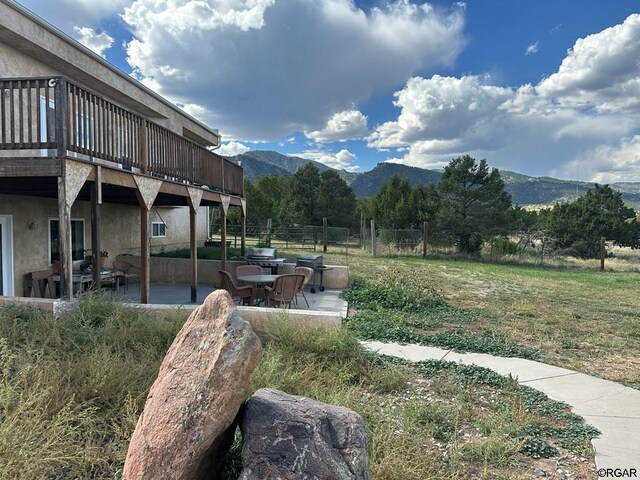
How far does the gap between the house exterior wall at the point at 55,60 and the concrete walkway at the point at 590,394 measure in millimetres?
8542

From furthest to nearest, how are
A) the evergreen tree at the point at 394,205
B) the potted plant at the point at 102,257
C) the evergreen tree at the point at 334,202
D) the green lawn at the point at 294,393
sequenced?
1. the evergreen tree at the point at 334,202
2. the evergreen tree at the point at 394,205
3. the potted plant at the point at 102,257
4. the green lawn at the point at 294,393

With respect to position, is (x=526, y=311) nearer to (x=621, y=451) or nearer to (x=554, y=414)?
(x=554, y=414)

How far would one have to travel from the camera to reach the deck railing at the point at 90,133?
5449 millimetres

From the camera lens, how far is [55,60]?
8617 millimetres

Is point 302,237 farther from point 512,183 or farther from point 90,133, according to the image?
point 512,183

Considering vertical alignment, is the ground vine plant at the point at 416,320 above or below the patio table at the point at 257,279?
below

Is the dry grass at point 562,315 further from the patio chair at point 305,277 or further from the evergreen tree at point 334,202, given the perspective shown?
the evergreen tree at point 334,202

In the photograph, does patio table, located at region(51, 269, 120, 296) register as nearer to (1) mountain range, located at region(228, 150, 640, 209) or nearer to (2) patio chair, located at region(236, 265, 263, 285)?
(2) patio chair, located at region(236, 265, 263, 285)

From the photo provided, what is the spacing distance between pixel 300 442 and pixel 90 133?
231 inches

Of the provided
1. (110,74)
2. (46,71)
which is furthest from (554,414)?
(110,74)

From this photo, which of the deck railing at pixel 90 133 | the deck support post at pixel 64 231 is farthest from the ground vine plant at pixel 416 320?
the deck railing at pixel 90 133

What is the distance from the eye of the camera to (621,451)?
128 inches

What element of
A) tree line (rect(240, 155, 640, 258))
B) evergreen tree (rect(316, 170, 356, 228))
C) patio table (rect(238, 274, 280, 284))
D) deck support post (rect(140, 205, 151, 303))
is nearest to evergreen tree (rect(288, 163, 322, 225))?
tree line (rect(240, 155, 640, 258))

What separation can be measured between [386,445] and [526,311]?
708 cm
